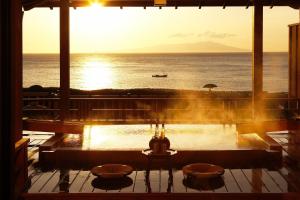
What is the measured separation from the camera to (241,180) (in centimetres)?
596

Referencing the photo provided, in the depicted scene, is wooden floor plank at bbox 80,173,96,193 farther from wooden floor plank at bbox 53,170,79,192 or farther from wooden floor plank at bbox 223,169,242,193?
wooden floor plank at bbox 223,169,242,193

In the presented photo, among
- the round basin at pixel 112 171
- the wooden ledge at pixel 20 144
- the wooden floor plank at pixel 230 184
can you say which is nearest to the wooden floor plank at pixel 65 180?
the round basin at pixel 112 171

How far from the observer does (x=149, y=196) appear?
500cm

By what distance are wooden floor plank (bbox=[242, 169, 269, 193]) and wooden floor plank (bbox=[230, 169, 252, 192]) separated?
57 mm

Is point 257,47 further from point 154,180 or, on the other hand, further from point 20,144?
point 20,144

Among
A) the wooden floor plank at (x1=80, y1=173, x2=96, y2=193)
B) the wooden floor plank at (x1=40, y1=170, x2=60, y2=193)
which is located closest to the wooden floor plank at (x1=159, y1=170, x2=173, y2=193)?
the wooden floor plank at (x1=80, y1=173, x2=96, y2=193)

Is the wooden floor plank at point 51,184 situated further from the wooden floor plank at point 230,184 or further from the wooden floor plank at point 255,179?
the wooden floor plank at point 255,179

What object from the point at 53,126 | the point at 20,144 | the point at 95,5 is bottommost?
the point at 53,126

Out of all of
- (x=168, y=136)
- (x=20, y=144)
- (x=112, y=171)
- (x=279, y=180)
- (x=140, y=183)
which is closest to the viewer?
(x=20, y=144)

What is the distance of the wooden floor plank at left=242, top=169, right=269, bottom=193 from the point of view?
214 inches

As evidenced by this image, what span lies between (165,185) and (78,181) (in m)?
1.32

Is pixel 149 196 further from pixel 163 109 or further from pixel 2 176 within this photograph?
pixel 163 109

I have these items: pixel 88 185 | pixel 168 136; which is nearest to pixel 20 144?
pixel 88 185

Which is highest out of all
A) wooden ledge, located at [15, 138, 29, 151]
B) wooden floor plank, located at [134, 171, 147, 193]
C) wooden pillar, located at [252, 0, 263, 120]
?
wooden pillar, located at [252, 0, 263, 120]
